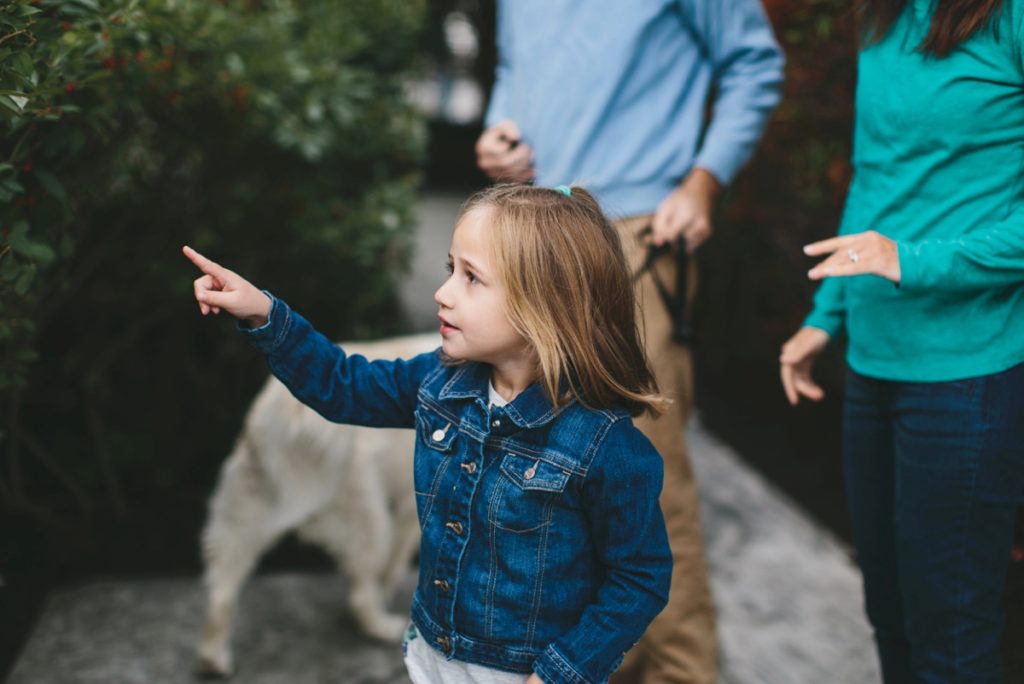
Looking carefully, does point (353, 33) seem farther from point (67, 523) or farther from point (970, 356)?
point (970, 356)

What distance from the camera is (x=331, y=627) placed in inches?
135

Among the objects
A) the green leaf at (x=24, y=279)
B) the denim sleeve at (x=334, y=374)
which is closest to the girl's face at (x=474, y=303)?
the denim sleeve at (x=334, y=374)

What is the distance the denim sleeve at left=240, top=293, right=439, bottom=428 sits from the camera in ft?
5.64

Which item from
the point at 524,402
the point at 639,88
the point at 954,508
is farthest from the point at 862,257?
the point at 639,88

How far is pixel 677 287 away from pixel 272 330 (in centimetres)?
121

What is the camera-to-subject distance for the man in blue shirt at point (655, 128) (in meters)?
2.43

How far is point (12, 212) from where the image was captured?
2.07 m

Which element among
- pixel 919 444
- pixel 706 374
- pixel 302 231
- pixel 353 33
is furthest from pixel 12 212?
pixel 706 374

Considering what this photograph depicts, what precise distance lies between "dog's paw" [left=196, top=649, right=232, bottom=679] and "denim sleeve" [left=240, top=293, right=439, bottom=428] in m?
1.55

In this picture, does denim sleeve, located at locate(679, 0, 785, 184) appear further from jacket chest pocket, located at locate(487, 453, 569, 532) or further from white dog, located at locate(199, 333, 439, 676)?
white dog, located at locate(199, 333, 439, 676)

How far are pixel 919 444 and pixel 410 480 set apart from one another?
1.96 meters

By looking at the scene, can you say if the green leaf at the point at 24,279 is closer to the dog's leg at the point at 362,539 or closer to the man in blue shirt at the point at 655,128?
the man in blue shirt at the point at 655,128

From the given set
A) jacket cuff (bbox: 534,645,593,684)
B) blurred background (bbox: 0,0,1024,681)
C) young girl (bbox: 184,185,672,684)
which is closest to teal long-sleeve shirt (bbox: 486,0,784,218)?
blurred background (bbox: 0,0,1024,681)

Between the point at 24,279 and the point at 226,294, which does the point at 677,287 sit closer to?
the point at 226,294
